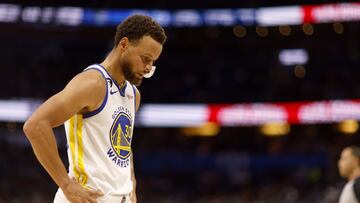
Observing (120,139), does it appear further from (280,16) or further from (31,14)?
(280,16)

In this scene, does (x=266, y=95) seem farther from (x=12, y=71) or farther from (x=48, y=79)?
(x=12, y=71)

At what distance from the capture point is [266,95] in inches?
832

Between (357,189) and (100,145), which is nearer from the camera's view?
(100,145)

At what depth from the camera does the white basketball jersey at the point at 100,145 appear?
304 cm

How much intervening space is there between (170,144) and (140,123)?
8.55ft

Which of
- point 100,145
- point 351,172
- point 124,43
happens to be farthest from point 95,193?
point 351,172

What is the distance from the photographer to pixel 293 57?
2277cm

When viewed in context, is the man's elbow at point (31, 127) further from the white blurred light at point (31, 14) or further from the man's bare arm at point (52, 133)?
the white blurred light at point (31, 14)

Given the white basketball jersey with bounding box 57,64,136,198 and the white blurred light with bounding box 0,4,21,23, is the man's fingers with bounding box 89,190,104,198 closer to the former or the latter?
the white basketball jersey with bounding box 57,64,136,198

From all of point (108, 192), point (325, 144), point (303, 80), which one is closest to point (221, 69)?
point (303, 80)

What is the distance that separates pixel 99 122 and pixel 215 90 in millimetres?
18660

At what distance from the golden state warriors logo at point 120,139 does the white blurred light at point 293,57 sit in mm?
19806

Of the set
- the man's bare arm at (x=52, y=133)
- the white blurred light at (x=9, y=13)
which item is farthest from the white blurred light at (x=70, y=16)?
the man's bare arm at (x=52, y=133)

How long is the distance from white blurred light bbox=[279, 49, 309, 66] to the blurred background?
4 cm
